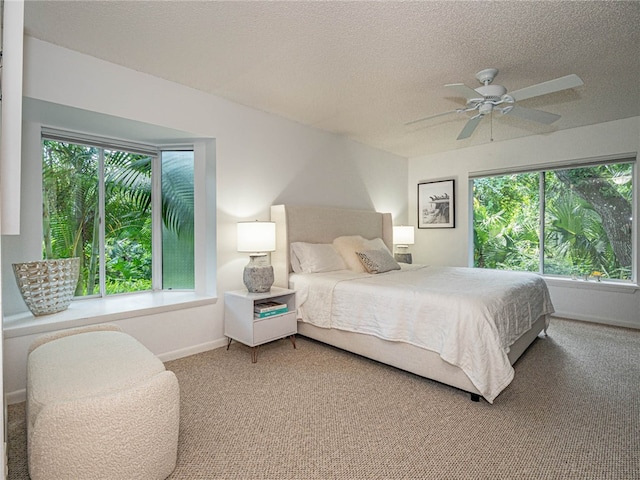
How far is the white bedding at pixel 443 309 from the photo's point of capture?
7.05ft

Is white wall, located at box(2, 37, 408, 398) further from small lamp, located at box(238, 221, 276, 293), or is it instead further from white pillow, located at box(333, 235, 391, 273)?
white pillow, located at box(333, 235, 391, 273)

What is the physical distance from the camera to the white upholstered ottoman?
4.21 ft

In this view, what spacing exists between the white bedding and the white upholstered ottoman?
164 cm

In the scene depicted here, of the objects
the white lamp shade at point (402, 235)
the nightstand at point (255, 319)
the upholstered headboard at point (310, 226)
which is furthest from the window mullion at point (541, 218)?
the nightstand at point (255, 319)

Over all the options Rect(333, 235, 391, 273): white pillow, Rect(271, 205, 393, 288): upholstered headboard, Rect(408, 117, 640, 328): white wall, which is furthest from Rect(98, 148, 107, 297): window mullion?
Rect(408, 117, 640, 328): white wall

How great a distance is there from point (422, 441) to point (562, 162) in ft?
13.5

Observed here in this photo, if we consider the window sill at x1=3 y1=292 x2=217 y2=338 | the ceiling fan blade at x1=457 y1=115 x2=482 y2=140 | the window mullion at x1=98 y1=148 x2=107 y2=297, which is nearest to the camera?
the window sill at x1=3 y1=292 x2=217 y2=338

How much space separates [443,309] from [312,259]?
5.13ft

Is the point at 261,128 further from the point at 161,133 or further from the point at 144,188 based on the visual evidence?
the point at 144,188

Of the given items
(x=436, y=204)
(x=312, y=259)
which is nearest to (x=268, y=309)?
(x=312, y=259)

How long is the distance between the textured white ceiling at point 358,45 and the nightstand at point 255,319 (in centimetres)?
190

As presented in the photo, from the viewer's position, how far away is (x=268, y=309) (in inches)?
119

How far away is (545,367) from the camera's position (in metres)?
2.75

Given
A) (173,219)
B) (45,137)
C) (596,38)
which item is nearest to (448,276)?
(596,38)
